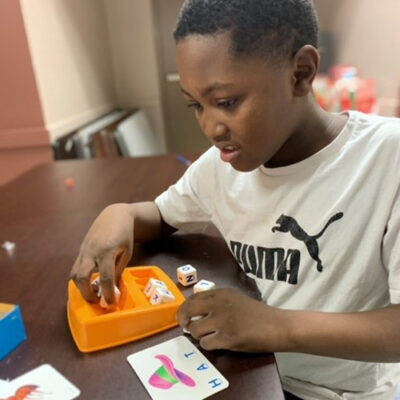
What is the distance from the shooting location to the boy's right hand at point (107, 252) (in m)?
0.53

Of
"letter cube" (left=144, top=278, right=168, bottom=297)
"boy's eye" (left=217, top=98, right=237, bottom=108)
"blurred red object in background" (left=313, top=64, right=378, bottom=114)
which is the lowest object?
"blurred red object in background" (left=313, top=64, right=378, bottom=114)

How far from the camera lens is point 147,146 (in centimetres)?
244

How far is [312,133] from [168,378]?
36 cm

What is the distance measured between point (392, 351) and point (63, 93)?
5.82 feet

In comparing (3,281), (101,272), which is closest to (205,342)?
(101,272)

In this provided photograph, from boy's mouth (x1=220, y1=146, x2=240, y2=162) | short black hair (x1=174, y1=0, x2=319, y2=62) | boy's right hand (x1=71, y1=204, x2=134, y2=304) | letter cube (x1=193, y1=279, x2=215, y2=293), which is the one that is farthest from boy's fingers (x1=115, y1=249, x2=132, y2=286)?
short black hair (x1=174, y1=0, x2=319, y2=62)

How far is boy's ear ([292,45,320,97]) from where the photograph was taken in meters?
0.52

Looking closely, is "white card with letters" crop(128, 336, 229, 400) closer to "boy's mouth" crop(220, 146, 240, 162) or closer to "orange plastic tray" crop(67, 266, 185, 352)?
"orange plastic tray" crop(67, 266, 185, 352)

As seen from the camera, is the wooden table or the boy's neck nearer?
the wooden table

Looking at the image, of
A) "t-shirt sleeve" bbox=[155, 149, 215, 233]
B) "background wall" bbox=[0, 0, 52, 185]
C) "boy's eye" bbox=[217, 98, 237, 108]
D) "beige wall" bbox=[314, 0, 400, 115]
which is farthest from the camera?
"beige wall" bbox=[314, 0, 400, 115]

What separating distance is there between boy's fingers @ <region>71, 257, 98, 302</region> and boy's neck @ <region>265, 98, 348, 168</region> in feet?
1.01

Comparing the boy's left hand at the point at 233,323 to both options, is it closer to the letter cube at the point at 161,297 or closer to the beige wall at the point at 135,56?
the letter cube at the point at 161,297

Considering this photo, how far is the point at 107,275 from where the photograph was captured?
0.54 metres

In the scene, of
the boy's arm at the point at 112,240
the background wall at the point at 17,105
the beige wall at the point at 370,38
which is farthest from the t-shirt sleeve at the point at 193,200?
the beige wall at the point at 370,38
